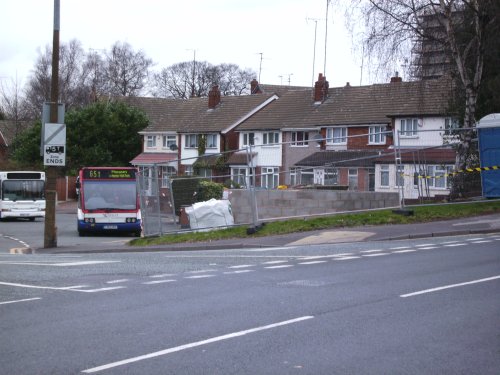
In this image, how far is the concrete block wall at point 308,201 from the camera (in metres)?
23.1

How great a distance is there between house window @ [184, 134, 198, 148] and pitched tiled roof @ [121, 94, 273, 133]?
0.53 meters

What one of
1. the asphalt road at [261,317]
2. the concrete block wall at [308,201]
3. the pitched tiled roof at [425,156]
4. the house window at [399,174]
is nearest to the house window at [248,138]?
the concrete block wall at [308,201]

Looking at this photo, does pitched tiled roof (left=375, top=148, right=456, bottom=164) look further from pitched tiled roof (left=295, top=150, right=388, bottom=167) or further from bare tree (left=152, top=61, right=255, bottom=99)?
bare tree (left=152, top=61, right=255, bottom=99)

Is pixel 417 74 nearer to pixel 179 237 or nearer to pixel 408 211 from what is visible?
pixel 408 211

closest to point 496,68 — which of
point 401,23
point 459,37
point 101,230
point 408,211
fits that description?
point 459,37

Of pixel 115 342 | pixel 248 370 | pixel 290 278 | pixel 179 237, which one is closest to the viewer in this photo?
pixel 248 370

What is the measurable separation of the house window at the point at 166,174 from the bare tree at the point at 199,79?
244 ft

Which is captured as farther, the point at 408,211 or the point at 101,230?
A: the point at 101,230

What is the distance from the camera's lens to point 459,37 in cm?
2733

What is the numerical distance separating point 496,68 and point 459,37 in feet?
6.10

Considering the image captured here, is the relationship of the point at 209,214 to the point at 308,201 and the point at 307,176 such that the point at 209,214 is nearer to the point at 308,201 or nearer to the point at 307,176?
the point at 308,201

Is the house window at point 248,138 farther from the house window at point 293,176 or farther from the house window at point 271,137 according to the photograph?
the house window at point 293,176

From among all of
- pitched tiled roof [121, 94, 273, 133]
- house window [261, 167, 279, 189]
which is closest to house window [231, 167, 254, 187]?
house window [261, 167, 279, 189]

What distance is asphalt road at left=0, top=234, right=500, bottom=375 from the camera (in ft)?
23.8
